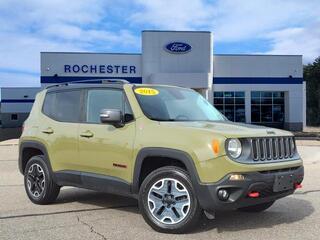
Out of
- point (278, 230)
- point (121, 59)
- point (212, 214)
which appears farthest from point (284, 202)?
point (121, 59)

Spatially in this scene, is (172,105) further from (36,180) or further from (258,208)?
(36,180)

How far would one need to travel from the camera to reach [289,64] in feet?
148

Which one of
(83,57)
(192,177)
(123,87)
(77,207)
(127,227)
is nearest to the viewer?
(192,177)

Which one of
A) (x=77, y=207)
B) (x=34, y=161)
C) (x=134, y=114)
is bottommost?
(x=77, y=207)

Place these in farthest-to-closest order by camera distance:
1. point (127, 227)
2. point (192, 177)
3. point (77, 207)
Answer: point (77, 207)
point (127, 227)
point (192, 177)

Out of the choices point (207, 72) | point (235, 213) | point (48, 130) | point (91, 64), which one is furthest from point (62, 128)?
point (207, 72)

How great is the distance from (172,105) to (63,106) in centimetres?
192

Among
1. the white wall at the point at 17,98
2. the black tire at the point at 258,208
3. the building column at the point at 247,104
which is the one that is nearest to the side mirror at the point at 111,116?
the black tire at the point at 258,208

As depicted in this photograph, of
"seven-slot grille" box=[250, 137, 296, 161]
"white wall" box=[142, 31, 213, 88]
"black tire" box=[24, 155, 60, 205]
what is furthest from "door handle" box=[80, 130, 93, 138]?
"white wall" box=[142, 31, 213, 88]

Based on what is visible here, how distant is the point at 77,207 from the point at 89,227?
4.78 feet

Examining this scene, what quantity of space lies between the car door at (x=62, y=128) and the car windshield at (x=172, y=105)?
1225 mm

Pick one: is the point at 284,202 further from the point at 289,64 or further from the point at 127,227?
the point at 289,64

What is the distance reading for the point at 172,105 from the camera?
721 cm

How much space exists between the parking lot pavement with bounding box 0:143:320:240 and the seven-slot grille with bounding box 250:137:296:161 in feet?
3.06
